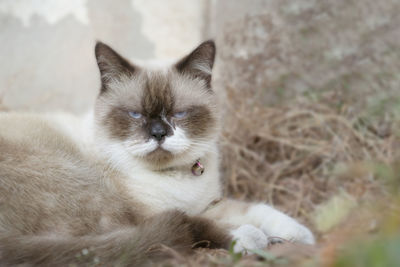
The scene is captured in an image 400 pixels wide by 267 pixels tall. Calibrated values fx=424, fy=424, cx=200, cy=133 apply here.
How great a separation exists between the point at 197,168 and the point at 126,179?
39cm

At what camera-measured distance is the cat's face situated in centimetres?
208

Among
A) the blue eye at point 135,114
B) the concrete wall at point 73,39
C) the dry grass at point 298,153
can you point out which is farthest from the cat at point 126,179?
the concrete wall at point 73,39

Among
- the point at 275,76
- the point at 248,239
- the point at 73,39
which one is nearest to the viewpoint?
the point at 248,239

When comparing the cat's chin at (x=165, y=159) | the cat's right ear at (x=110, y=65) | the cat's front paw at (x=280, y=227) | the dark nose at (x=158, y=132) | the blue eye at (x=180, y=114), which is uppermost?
the cat's right ear at (x=110, y=65)

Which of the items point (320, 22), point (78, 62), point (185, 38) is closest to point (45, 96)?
point (78, 62)

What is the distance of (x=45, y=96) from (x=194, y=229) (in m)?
2.74

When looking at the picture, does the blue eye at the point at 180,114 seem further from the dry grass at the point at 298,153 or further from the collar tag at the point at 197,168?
the dry grass at the point at 298,153

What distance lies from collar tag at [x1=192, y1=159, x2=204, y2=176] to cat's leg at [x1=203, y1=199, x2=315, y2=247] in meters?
0.21

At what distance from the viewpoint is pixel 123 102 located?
224 cm

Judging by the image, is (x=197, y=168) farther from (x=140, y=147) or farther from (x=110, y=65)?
(x=110, y=65)

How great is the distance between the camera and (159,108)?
2.13 meters

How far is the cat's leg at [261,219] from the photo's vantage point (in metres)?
2.10

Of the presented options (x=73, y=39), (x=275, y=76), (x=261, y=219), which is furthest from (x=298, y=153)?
(x=73, y=39)

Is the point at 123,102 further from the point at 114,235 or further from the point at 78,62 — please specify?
the point at 78,62
